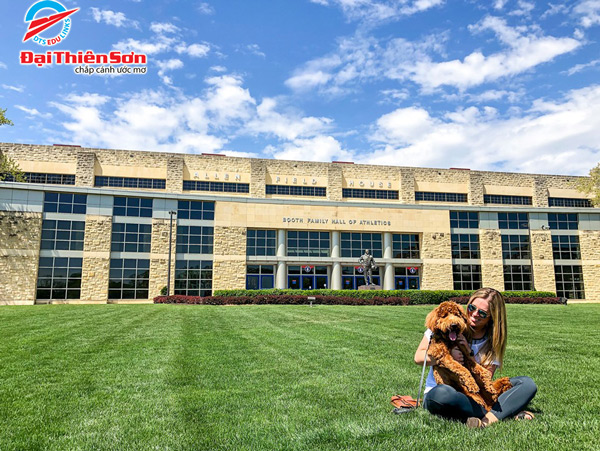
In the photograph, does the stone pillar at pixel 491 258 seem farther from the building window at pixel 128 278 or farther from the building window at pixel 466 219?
the building window at pixel 128 278

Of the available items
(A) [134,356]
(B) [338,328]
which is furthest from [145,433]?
(B) [338,328]

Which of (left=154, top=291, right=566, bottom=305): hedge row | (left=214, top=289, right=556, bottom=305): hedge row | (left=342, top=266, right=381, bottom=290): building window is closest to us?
(left=154, top=291, right=566, bottom=305): hedge row

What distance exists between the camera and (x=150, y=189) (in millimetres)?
35969

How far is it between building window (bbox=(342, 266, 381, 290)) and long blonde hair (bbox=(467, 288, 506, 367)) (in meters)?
33.0

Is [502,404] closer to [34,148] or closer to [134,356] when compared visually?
[134,356]

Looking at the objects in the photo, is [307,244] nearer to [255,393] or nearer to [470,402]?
[255,393]

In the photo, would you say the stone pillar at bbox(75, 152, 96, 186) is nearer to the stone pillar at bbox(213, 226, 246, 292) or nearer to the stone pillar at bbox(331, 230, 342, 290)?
the stone pillar at bbox(213, 226, 246, 292)

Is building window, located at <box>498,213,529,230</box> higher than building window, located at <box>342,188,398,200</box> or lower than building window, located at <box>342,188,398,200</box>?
lower

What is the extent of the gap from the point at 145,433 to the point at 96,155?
3569 cm

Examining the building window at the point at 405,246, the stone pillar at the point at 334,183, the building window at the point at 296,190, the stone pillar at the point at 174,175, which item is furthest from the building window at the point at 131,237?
the building window at the point at 405,246

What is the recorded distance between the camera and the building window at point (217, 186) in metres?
37.0

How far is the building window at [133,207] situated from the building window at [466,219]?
86.6 ft

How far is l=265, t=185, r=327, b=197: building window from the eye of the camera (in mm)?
38594

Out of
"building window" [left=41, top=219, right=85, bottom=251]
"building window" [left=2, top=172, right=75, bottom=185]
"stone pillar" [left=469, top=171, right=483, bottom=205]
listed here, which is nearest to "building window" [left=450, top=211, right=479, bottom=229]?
"stone pillar" [left=469, top=171, right=483, bottom=205]
